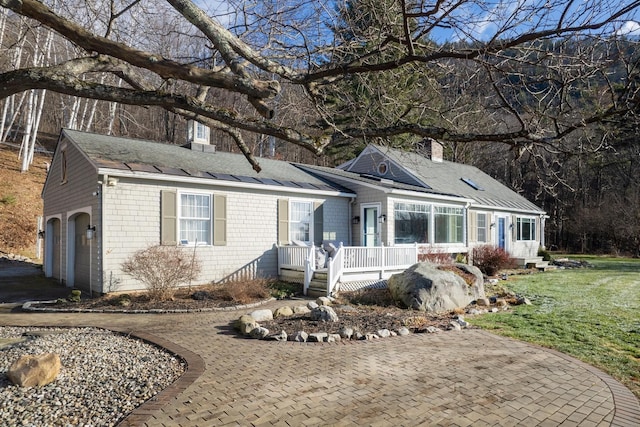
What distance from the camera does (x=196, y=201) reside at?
12.5 m

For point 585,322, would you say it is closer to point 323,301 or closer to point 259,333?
point 323,301

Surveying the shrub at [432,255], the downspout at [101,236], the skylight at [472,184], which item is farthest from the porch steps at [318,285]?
the skylight at [472,184]

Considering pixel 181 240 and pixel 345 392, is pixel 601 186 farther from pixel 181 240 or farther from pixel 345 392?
pixel 345 392

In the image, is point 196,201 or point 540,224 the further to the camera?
point 540,224

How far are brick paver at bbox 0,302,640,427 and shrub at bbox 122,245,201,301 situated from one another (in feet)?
10.4

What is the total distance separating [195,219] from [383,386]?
8.93 m

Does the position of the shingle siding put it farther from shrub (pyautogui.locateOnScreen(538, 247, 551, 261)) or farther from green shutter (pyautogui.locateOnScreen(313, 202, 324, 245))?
shrub (pyautogui.locateOnScreen(538, 247, 551, 261))

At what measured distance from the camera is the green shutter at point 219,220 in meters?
12.7

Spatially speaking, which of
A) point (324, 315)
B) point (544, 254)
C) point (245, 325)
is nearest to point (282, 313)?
point (324, 315)

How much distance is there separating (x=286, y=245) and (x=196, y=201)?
341 cm

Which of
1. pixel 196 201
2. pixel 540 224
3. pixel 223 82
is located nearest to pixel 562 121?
pixel 223 82

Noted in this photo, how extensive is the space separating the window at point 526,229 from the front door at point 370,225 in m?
12.6

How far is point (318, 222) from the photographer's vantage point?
15438 mm

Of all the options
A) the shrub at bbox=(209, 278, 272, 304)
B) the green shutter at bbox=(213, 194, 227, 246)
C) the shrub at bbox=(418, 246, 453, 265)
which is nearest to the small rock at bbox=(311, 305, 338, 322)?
the shrub at bbox=(209, 278, 272, 304)
